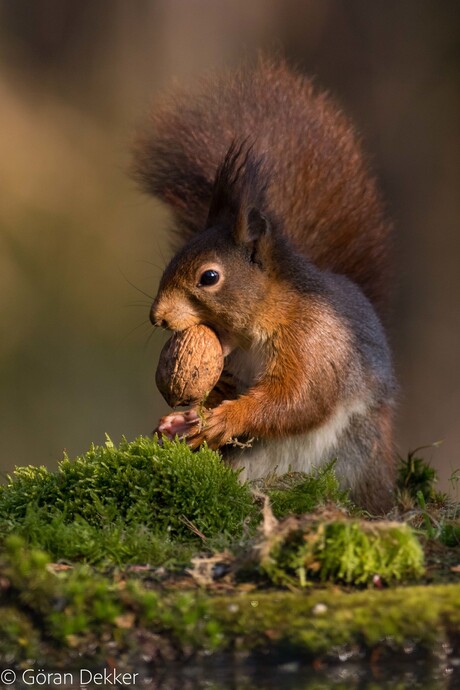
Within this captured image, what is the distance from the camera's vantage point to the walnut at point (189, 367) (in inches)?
85.9

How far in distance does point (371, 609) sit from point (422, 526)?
0.56 meters

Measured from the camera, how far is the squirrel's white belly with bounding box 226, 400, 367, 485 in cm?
235

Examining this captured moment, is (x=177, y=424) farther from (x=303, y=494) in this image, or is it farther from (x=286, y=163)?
(x=286, y=163)

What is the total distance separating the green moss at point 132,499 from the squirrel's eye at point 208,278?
0.46 m

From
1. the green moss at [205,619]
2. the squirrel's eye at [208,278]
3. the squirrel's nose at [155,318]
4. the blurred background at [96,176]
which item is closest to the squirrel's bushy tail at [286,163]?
the squirrel's eye at [208,278]

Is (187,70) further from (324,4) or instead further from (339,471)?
(339,471)

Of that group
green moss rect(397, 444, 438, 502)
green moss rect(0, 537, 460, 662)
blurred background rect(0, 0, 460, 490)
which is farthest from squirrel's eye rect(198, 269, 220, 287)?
blurred background rect(0, 0, 460, 490)

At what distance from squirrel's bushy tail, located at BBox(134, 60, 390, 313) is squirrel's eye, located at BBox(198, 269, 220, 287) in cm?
47

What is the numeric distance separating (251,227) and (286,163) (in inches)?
19.5

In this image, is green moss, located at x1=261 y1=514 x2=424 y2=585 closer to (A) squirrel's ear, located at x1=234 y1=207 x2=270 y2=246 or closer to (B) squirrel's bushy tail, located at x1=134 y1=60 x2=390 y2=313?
(A) squirrel's ear, located at x1=234 y1=207 x2=270 y2=246

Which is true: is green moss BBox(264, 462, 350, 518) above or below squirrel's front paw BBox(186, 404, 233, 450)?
below

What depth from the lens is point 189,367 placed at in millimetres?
2174

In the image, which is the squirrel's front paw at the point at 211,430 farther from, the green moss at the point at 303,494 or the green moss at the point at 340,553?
the green moss at the point at 340,553

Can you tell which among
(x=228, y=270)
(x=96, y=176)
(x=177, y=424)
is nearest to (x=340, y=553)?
(x=177, y=424)
